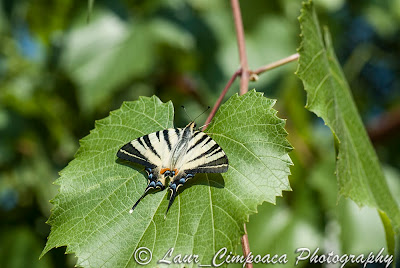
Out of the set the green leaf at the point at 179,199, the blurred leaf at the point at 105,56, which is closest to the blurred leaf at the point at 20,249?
the blurred leaf at the point at 105,56

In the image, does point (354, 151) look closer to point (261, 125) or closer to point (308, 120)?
point (261, 125)

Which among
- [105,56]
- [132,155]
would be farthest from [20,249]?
[132,155]

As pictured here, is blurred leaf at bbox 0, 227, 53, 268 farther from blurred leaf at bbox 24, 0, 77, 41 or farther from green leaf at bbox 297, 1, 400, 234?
green leaf at bbox 297, 1, 400, 234

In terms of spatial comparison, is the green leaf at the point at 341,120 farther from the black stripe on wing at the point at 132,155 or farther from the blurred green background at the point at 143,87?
the blurred green background at the point at 143,87

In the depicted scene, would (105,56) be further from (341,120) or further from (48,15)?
(341,120)

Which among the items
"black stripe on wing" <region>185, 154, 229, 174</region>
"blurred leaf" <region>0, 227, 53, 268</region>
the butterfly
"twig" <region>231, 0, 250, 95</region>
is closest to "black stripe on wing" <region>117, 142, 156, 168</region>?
the butterfly

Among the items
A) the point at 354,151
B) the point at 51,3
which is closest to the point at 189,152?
the point at 354,151
